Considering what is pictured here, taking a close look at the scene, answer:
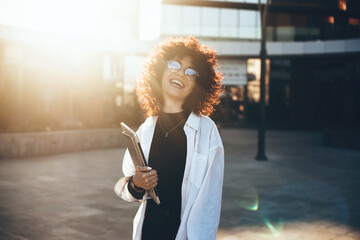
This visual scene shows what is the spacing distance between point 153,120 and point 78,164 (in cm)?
881

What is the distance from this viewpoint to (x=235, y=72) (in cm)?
2447

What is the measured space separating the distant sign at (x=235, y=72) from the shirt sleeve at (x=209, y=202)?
21.8 meters

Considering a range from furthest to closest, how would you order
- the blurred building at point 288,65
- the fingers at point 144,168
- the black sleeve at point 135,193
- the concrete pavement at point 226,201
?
the blurred building at point 288,65 → the concrete pavement at point 226,201 → the black sleeve at point 135,193 → the fingers at point 144,168

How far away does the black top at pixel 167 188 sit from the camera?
91.9 inches

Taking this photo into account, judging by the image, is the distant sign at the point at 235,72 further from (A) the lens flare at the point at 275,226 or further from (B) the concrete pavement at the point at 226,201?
(A) the lens flare at the point at 275,226

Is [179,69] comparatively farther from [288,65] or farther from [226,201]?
[288,65]

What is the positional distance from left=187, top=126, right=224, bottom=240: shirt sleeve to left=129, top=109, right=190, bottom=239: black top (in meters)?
0.17

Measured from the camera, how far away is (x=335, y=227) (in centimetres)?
530

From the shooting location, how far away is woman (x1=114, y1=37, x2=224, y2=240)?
224cm

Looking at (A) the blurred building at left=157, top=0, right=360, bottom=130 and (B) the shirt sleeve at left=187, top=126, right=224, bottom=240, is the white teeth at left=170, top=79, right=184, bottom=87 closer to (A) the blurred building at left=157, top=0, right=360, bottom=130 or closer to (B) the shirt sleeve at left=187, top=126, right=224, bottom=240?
(B) the shirt sleeve at left=187, top=126, right=224, bottom=240

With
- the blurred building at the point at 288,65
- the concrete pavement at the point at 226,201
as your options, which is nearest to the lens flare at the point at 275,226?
the concrete pavement at the point at 226,201

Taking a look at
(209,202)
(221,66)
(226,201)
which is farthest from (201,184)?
(221,66)

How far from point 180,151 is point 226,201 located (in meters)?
4.66

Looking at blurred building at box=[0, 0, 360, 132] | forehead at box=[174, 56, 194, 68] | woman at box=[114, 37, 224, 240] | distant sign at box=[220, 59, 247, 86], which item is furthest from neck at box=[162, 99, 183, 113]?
distant sign at box=[220, 59, 247, 86]
